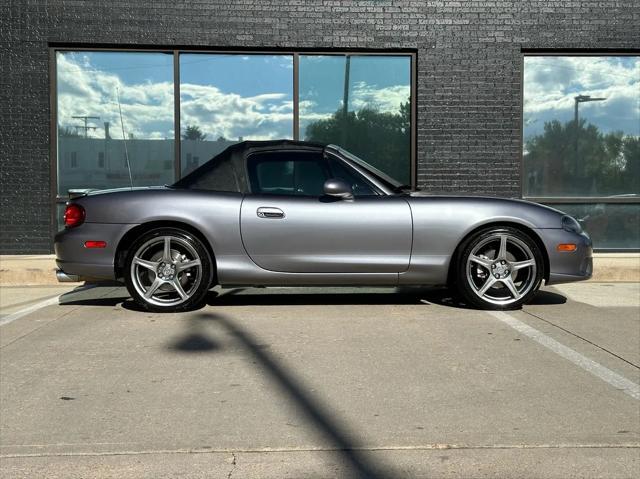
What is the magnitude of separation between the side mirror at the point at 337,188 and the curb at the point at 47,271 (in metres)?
3.97

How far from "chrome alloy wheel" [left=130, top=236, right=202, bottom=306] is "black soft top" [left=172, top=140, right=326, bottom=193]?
22.4 inches

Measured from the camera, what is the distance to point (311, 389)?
438 centimetres

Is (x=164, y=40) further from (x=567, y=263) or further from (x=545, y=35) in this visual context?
(x=567, y=263)

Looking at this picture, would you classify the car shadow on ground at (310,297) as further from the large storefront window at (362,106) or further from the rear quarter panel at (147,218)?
the large storefront window at (362,106)

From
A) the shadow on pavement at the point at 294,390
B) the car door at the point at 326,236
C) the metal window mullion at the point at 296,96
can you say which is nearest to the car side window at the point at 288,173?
the car door at the point at 326,236

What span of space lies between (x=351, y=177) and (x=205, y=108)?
462 cm

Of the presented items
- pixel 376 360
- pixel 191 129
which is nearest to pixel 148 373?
pixel 376 360

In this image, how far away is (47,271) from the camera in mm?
9125

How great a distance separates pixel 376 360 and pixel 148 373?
4.65ft

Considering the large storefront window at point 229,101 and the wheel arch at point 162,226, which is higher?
the large storefront window at point 229,101

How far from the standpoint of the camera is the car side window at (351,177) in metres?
6.85

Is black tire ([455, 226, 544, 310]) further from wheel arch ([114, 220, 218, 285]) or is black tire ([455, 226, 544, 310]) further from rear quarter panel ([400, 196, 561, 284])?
wheel arch ([114, 220, 218, 285])

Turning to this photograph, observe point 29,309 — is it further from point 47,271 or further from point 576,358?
point 576,358

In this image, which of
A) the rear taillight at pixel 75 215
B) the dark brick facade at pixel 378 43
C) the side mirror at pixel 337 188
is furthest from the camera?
the dark brick facade at pixel 378 43
